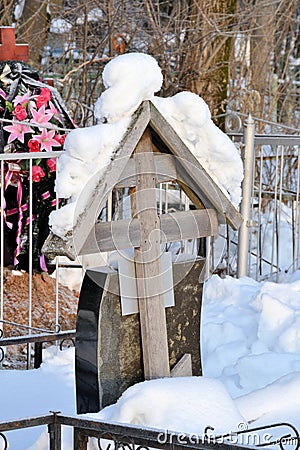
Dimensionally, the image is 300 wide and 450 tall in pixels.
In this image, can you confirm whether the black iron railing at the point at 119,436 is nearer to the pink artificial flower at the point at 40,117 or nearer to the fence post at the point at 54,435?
the fence post at the point at 54,435

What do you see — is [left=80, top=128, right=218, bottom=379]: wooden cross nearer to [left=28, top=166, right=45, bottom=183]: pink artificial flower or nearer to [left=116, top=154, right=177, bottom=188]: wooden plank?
[left=116, top=154, right=177, bottom=188]: wooden plank

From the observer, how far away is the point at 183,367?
324cm

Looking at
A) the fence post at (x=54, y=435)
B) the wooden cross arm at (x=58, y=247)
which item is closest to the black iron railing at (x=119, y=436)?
the fence post at (x=54, y=435)

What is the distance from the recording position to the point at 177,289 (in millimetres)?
3221

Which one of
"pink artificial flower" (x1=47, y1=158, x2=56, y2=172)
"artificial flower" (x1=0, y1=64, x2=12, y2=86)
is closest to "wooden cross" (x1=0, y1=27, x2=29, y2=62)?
"artificial flower" (x1=0, y1=64, x2=12, y2=86)

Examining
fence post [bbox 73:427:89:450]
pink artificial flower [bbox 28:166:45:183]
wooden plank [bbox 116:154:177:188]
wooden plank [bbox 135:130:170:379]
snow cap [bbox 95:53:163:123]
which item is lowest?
fence post [bbox 73:427:89:450]

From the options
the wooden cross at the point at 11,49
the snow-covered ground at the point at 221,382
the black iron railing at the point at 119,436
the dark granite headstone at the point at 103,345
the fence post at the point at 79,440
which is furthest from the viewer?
the wooden cross at the point at 11,49

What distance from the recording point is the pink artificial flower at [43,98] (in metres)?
5.59

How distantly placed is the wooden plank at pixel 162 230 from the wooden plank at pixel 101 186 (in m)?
0.07

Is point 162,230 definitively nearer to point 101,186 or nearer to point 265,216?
point 101,186

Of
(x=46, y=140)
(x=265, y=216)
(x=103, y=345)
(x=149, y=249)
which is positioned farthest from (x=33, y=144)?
(x=265, y=216)

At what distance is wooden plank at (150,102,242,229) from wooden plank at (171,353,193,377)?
52 cm

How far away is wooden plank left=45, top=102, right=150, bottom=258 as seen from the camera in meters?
2.75

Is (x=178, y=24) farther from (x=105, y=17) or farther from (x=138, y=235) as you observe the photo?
(x=138, y=235)
